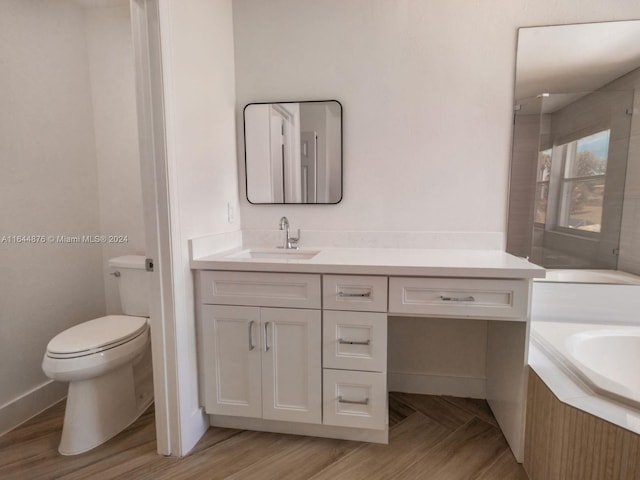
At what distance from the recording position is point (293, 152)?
6.70ft

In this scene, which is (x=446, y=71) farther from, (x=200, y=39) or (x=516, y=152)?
(x=200, y=39)

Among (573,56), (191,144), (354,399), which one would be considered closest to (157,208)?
(191,144)

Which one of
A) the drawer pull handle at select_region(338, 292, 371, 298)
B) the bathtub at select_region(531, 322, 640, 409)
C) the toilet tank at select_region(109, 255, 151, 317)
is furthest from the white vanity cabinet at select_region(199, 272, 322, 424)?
the bathtub at select_region(531, 322, 640, 409)

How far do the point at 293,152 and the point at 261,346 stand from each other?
1102 mm

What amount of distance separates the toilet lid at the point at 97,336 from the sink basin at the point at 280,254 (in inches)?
25.7

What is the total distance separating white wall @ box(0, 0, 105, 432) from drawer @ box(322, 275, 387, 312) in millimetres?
1633

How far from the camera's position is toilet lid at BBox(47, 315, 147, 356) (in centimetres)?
156

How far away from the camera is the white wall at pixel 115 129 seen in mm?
2184

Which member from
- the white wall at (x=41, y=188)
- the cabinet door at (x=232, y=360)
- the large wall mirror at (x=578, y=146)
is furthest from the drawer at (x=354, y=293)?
the white wall at (x=41, y=188)

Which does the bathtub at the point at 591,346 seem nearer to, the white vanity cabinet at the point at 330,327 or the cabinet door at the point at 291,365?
the white vanity cabinet at the point at 330,327

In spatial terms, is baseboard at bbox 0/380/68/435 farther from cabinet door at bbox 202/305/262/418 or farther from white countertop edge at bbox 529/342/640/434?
white countertop edge at bbox 529/342/640/434

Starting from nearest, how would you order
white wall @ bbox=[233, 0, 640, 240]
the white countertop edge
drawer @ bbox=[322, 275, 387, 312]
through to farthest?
1. the white countertop edge
2. drawer @ bbox=[322, 275, 387, 312]
3. white wall @ bbox=[233, 0, 640, 240]

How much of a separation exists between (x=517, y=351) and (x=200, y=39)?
203 cm

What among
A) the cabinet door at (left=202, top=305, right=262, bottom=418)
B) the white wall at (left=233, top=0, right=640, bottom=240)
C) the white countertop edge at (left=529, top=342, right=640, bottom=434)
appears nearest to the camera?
the white countertop edge at (left=529, top=342, right=640, bottom=434)
